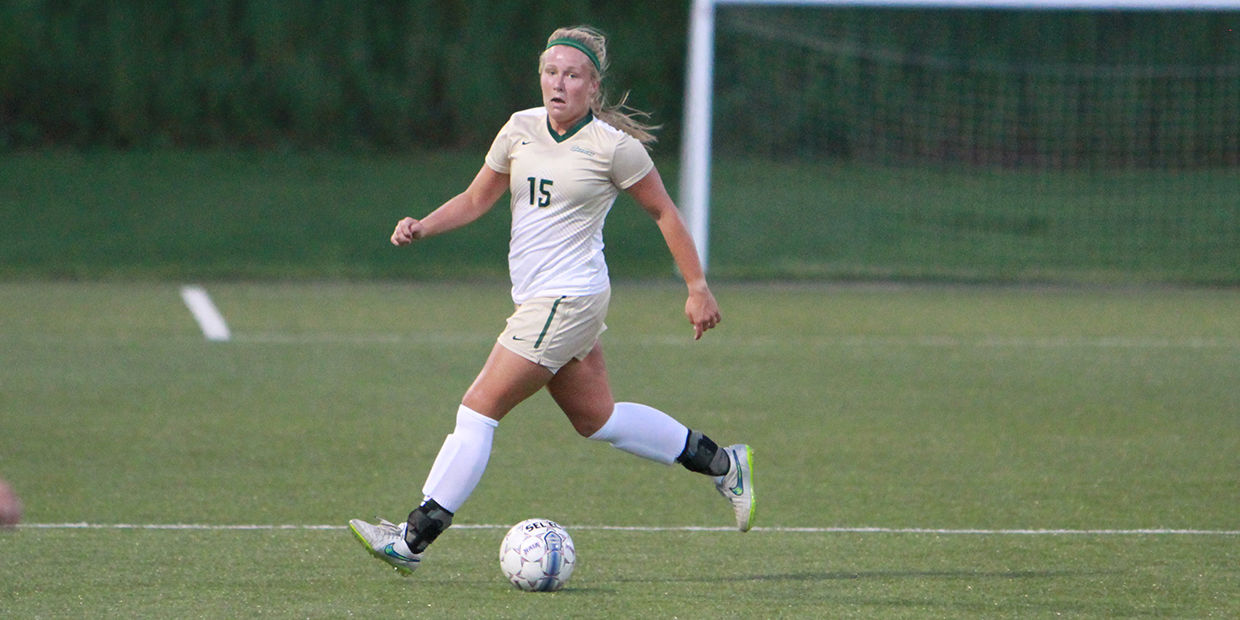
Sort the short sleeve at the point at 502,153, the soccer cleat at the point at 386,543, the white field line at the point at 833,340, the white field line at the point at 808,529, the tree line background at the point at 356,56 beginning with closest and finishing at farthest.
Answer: the soccer cleat at the point at 386,543
the short sleeve at the point at 502,153
the white field line at the point at 808,529
the white field line at the point at 833,340
the tree line background at the point at 356,56

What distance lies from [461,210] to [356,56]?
18212 mm

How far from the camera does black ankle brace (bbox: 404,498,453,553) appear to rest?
4.88 m

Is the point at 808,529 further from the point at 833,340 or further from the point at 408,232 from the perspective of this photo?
the point at 833,340

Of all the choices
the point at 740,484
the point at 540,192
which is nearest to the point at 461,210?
the point at 540,192

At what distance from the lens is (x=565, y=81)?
4.99 m

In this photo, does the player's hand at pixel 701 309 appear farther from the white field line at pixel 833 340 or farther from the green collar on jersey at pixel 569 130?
the white field line at pixel 833 340

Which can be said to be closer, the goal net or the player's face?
the player's face

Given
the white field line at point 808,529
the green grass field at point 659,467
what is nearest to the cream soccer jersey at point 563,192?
the green grass field at point 659,467

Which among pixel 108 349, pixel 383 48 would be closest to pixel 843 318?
pixel 108 349

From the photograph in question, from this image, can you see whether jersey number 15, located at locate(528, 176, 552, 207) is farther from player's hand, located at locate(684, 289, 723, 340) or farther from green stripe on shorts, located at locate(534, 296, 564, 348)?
player's hand, located at locate(684, 289, 723, 340)

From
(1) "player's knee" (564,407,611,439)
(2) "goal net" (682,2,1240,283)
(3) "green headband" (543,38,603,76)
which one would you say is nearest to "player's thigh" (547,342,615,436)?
(1) "player's knee" (564,407,611,439)

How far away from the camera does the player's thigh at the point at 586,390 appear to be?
5227 mm

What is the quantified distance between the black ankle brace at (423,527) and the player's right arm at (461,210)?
0.90 metres

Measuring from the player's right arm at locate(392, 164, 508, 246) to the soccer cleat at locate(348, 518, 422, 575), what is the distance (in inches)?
37.2
